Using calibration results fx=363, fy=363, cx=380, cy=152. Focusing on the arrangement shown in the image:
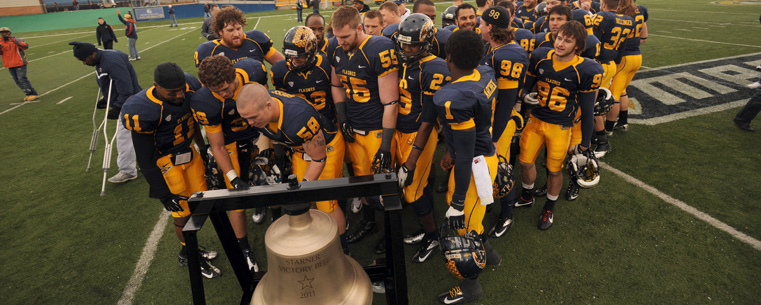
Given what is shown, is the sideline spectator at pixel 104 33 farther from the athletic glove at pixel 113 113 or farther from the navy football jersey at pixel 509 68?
the navy football jersey at pixel 509 68

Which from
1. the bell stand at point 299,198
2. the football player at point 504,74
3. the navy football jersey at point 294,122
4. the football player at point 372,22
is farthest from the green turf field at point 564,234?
the football player at point 372,22

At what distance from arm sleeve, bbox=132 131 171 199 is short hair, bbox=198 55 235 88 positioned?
34.5 inches

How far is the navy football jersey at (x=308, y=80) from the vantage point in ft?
13.8

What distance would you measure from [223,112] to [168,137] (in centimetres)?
61

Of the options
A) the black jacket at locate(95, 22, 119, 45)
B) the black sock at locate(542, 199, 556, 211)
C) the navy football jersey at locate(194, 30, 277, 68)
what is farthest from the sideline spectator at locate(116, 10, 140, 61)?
the black sock at locate(542, 199, 556, 211)

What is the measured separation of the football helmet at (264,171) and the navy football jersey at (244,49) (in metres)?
1.94

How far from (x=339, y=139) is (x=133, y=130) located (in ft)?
6.39

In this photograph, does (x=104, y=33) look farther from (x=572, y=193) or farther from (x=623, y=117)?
(x=623, y=117)

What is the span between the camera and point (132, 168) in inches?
248

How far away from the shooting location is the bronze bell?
1617 millimetres

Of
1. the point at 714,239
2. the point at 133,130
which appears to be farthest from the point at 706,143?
the point at 133,130

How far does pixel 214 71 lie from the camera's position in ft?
10.7

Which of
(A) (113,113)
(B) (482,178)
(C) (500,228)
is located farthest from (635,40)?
(A) (113,113)

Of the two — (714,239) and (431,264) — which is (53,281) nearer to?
(431,264)
